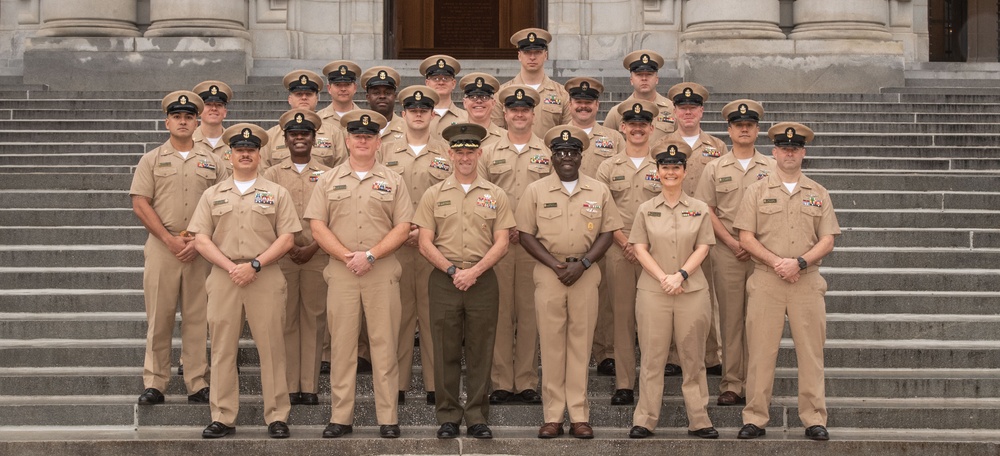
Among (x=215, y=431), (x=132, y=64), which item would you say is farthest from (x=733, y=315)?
(x=132, y=64)

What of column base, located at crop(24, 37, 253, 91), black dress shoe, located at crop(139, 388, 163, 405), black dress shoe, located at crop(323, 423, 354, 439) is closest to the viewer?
black dress shoe, located at crop(323, 423, 354, 439)

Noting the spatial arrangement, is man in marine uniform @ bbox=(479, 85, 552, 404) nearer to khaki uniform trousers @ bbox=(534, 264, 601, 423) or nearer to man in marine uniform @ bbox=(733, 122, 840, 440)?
khaki uniform trousers @ bbox=(534, 264, 601, 423)

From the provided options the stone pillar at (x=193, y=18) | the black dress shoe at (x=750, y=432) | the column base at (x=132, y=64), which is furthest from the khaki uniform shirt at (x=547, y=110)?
the stone pillar at (x=193, y=18)

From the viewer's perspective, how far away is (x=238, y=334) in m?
8.59

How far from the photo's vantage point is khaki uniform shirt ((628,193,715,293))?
27.9ft

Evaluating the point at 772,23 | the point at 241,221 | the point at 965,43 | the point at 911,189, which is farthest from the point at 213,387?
the point at 965,43

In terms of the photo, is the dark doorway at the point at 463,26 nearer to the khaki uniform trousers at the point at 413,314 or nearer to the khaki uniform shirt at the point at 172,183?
the khaki uniform shirt at the point at 172,183

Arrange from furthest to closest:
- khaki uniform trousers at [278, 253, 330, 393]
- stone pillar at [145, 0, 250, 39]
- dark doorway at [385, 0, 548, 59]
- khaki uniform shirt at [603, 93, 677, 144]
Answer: dark doorway at [385, 0, 548, 59] → stone pillar at [145, 0, 250, 39] → khaki uniform shirt at [603, 93, 677, 144] → khaki uniform trousers at [278, 253, 330, 393]

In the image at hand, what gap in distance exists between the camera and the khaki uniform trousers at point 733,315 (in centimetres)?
896

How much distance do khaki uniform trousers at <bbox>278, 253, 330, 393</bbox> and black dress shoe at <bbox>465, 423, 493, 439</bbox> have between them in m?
1.17

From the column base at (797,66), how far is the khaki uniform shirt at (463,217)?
7756 mm

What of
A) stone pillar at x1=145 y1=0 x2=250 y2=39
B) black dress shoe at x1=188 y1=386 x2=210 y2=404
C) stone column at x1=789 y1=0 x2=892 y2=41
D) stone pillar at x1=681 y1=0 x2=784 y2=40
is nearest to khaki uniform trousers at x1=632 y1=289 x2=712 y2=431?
black dress shoe at x1=188 y1=386 x2=210 y2=404

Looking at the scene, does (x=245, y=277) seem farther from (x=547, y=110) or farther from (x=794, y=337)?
(x=794, y=337)

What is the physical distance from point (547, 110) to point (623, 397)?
2.45 metres
